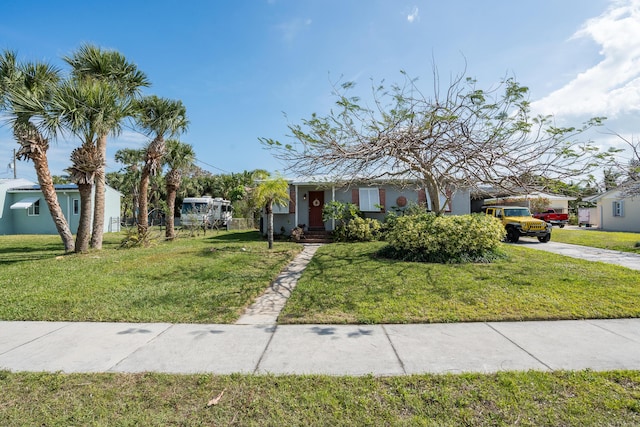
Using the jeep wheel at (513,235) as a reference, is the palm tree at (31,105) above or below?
above

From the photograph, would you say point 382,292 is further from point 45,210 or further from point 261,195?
point 45,210

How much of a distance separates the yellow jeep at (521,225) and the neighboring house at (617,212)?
34.5ft

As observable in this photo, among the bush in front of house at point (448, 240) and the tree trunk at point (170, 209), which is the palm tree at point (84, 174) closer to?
the tree trunk at point (170, 209)

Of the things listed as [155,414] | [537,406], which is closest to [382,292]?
[537,406]

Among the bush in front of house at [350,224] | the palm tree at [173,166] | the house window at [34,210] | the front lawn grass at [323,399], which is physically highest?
the palm tree at [173,166]

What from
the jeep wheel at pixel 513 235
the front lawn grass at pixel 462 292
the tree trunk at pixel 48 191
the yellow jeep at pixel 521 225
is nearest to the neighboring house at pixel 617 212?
the yellow jeep at pixel 521 225

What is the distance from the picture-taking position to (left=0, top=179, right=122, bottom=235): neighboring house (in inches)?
853

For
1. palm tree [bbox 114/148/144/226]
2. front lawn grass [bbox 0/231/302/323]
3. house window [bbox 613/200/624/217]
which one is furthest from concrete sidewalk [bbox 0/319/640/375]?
palm tree [bbox 114/148/144/226]

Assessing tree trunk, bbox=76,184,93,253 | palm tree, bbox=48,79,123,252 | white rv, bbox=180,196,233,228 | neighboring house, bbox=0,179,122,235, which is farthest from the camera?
white rv, bbox=180,196,233,228

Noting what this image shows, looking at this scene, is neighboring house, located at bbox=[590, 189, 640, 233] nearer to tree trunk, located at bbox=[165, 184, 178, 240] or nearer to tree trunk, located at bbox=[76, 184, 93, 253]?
tree trunk, located at bbox=[165, 184, 178, 240]

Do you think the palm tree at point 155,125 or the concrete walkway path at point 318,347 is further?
the palm tree at point 155,125

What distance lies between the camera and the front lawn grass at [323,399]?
7.93ft

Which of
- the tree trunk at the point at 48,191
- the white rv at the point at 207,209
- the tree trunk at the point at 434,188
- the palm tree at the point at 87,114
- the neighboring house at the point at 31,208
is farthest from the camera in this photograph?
the white rv at the point at 207,209

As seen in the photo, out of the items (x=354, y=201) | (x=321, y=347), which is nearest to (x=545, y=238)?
(x=354, y=201)
